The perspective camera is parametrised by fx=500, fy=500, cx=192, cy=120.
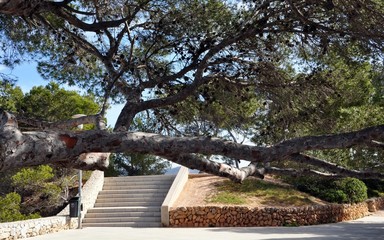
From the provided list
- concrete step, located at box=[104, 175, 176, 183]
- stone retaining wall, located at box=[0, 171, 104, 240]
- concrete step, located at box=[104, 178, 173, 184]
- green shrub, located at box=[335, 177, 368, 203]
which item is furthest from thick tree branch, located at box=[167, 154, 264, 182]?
green shrub, located at box=[335, 177, 368, 203]

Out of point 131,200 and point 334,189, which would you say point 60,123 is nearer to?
point 131,200

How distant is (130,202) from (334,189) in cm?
829

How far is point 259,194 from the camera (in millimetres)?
19125

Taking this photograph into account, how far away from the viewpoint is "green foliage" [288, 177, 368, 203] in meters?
20.0

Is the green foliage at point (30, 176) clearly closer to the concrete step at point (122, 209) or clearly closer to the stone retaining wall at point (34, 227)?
the stone retaining wall at point (34, 227)

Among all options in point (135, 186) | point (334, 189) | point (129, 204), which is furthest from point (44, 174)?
point (334, 189)

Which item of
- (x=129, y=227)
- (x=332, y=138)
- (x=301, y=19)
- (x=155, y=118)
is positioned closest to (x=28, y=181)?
(x=129, y=227)

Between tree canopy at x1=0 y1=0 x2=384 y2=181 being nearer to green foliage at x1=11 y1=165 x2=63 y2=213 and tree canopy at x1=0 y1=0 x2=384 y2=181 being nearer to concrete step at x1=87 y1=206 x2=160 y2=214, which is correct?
green foliage at x1=11 y1=165 x2=63 y2=213

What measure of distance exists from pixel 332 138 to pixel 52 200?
15413 millimetres

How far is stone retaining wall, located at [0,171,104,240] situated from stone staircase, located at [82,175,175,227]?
0.41 meters

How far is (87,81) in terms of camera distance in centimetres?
1034

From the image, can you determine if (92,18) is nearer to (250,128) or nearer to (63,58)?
(63,58)

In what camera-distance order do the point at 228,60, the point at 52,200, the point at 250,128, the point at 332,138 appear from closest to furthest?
the point at 332,138, the point at 228,60, the point at 250,128, the point at 52,200

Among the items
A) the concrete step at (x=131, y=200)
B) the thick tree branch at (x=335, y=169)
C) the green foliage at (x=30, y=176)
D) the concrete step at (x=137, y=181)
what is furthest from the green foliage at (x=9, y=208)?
the thick tree branch at (x=335, y=169)
